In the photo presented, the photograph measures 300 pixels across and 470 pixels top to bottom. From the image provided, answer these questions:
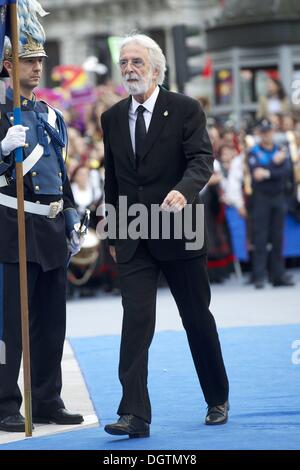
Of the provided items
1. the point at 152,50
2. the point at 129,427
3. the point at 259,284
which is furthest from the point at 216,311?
the point at 129,427

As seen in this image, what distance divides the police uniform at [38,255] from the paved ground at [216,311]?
1498mm

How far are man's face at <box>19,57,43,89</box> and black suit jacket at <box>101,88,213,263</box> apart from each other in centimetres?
51

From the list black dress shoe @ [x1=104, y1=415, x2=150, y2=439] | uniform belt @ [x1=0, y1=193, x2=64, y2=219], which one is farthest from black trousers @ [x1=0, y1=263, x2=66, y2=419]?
black dress shoe @ [x1=104, y1=415, x2=150, y2=439]

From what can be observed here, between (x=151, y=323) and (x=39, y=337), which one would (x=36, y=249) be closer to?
(x=39, y=337)

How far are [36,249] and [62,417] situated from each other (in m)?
0.94

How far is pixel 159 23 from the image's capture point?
173 feet

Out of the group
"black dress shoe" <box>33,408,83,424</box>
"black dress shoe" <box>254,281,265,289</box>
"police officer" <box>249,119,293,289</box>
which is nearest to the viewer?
"black dress shoe" <box>33,408,83,424</box>

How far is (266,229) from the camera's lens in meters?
16.9

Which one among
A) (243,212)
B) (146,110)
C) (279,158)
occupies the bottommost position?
(243,212)

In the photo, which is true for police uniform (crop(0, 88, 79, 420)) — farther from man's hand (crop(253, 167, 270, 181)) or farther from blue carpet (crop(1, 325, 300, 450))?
man's hand (crop(253, 167, 270, 181))

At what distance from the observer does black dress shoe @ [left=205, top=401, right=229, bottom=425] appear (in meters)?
7.48

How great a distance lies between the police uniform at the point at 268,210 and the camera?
16781 mm

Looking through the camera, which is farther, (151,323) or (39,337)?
(39,337)

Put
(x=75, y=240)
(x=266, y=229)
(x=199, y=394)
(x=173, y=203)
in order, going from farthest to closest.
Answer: (x=266, y=229)
(x=199, y=394)
(x=75, y=240)
(x=173, y=203)
